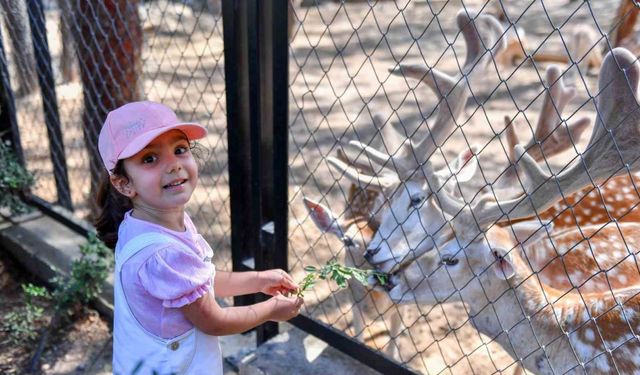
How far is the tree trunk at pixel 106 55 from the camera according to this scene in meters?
3.47

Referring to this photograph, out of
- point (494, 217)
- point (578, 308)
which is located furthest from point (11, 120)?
point (578, 308)

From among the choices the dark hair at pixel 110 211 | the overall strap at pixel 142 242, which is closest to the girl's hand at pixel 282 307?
the overall strap at pixel 142 242

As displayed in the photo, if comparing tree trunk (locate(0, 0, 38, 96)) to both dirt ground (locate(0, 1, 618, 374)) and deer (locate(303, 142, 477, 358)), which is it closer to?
dirt ground (locate(0, 1, 618, 374))

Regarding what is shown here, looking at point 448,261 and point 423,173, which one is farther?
point 423,173

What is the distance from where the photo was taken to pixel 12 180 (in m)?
3.71

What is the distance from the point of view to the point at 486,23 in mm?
2996

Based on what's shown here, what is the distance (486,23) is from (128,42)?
195cm

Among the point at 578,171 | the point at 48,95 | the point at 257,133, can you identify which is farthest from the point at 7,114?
the point at 578,171

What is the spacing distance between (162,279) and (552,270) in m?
1.85

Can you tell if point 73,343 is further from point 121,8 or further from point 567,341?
point 567,341

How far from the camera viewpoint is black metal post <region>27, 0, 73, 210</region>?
11.6ft

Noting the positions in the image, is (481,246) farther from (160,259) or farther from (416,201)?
(160,259)

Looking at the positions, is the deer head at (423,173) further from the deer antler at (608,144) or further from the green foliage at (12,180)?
the green foliage at (12,180)

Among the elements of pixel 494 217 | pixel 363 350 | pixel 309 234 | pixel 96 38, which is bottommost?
pixel 309 234
